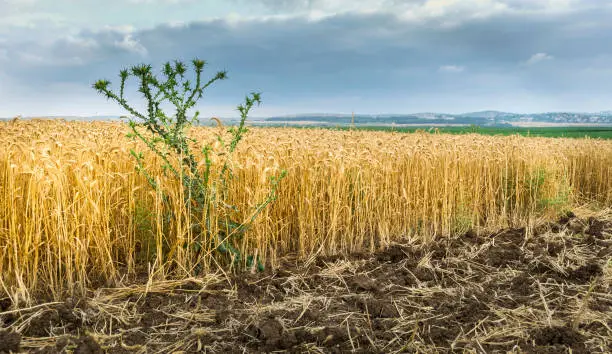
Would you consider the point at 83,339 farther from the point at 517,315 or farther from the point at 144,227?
the point at 517,315

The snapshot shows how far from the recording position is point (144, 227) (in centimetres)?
473

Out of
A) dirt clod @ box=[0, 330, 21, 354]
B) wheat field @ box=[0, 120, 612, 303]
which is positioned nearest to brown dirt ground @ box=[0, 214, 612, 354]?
dirt clod @ box=[0, 330, 21, 354]

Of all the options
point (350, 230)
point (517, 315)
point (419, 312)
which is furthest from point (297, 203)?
point (517, 315)

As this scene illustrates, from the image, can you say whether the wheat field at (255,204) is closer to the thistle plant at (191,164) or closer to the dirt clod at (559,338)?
the thistle plant at (191,164)

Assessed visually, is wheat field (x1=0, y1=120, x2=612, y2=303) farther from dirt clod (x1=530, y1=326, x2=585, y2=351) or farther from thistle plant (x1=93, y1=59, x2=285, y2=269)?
dirt clod (x1=530, y1=326, x2=585, y2=351)

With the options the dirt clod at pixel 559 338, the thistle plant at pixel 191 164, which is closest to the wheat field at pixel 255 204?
the thistle plant at pixel 191 164

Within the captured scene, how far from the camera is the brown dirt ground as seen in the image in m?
3.38

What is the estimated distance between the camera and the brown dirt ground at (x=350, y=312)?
3.38m

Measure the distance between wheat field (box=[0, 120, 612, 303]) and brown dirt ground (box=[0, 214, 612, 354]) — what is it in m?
0.33

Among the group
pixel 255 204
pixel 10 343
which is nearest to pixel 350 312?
pixel 255 204

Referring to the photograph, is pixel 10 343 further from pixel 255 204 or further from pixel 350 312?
pixel 350 312

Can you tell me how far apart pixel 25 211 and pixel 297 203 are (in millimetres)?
2426

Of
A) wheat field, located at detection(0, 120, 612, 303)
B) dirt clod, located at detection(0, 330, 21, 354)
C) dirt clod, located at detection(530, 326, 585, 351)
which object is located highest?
wheat field, located at detection(0, 120, 612, 303)

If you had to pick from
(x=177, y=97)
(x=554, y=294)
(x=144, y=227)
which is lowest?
(x=554, y=294)
